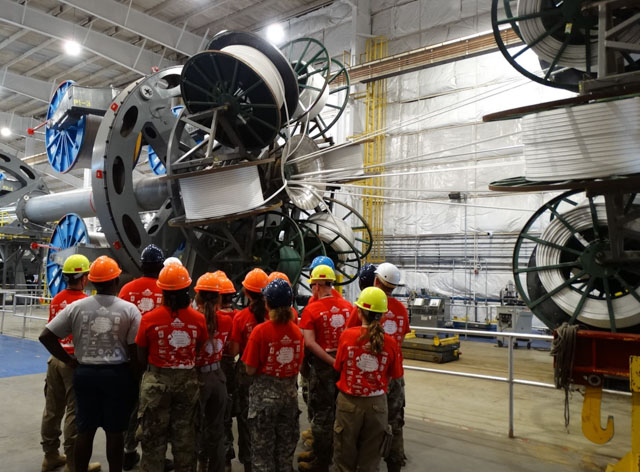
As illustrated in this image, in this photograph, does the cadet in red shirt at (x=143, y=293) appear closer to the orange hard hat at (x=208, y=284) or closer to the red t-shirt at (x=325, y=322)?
the orange hard hat at (x=208, y=284)

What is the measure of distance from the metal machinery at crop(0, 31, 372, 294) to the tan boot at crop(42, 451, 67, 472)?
284 cm

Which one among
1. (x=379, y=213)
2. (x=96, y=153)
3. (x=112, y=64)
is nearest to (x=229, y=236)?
(x=96, y=153)

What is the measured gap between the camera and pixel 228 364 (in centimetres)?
442

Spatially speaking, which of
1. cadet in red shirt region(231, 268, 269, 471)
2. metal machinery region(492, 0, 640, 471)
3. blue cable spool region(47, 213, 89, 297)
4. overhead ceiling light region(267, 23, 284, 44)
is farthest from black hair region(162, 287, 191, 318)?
overhead ceiling light region(267, 23, 284, 44)

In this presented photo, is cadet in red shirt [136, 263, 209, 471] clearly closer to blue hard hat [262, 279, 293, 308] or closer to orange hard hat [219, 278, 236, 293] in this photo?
blue hard hat [262, 279, 293, 308]

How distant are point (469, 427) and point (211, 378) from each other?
348 cm

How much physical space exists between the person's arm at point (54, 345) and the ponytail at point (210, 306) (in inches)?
38.9

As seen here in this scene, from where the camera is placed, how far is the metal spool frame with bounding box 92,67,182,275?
6.55 meters

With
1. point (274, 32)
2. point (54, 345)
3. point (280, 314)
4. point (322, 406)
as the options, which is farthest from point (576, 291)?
point (274, 32)

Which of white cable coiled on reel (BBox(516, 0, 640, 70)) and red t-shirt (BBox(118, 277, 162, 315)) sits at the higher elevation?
white cable coiled on reel (BBox(516, 0, 640, 70))

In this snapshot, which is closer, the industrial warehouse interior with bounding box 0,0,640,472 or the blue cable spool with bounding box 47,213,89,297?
the industrial warehouse interior with bounding box 0,0,640,472

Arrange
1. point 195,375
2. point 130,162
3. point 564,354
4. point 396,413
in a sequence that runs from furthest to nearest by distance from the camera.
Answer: point 130,162, point 396,413, point 564,354, point 195,375

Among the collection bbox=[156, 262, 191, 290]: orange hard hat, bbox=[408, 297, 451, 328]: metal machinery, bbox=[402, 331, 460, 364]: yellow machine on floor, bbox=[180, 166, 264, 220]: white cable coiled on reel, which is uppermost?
bbox=[180, 166, 264, 220]: white cable coiled on reel

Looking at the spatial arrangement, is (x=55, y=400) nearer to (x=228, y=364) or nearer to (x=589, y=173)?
(x=228, y=364)
